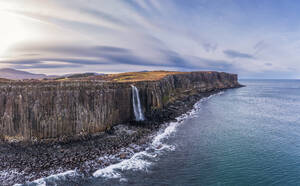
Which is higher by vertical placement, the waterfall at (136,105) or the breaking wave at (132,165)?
the waterfall at (136,105)

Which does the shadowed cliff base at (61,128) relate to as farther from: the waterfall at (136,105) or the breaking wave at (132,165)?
the waterfall at (136,105)

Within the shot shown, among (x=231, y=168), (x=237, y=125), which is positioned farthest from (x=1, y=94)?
(x=237, y=125)

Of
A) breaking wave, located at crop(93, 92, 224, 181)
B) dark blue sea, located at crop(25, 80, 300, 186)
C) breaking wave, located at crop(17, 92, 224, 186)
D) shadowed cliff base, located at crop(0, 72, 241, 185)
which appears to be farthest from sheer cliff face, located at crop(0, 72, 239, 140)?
dark blue sea, located at crop(25, 80, 300, 186)

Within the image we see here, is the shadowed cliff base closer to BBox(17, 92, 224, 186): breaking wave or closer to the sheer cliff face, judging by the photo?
the sheer cliff face

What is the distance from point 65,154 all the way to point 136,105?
19186 mm

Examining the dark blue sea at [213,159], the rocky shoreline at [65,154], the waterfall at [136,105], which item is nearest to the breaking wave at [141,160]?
the dark blue sea at [213,159]

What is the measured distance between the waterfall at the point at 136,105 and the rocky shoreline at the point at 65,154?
713 centimetres

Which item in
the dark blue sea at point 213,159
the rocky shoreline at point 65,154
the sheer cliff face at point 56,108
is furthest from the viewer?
the sheer cliff face at point 56,108

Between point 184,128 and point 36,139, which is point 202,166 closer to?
point 184,128

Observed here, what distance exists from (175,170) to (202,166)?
347 cm

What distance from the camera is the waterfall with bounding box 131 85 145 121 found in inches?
1495

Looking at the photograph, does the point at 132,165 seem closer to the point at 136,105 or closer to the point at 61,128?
the point at 61,128

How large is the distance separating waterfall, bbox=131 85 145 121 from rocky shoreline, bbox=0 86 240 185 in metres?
7.13

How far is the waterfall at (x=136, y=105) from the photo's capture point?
125 feet
